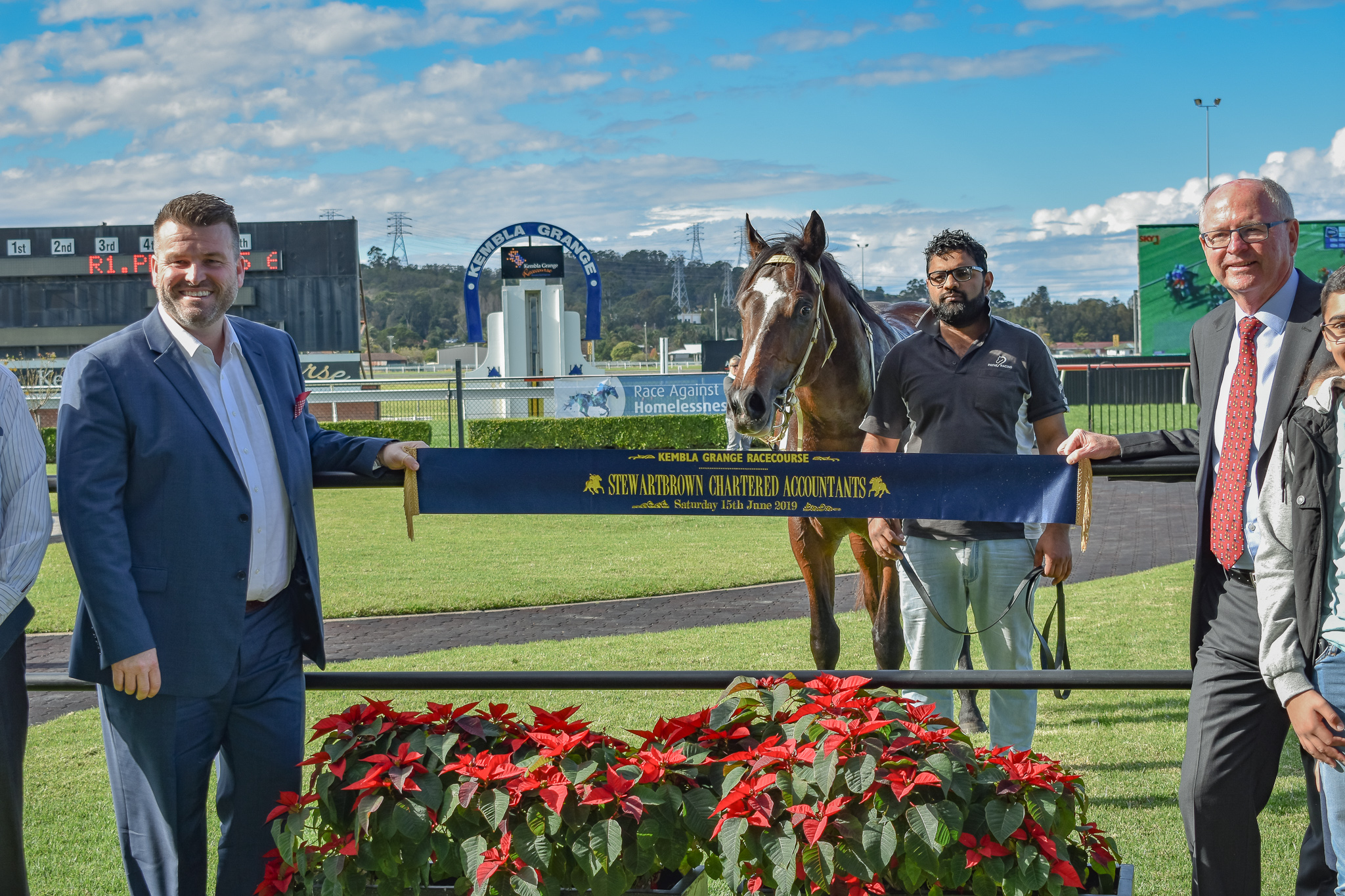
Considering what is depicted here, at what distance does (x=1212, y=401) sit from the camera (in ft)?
8.92

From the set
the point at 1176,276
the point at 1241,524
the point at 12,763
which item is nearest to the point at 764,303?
the point at 1241,524

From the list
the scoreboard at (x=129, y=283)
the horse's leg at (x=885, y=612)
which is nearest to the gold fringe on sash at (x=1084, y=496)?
the horse's leg at (x=885, y=612)

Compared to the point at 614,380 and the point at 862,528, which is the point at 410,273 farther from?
the point at 862,528

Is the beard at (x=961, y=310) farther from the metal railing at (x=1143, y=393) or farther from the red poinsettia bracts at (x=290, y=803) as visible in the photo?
the metal railing at (x=1143, y=393)

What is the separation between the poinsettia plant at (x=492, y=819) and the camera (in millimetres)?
2328

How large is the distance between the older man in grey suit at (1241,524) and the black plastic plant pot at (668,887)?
407 millimetres

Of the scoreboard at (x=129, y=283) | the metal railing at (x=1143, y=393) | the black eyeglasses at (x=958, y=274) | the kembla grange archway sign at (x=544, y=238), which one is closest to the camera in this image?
the black eyeglasses at (x=958, y=274)

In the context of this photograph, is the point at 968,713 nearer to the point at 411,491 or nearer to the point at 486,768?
the point at 411,491

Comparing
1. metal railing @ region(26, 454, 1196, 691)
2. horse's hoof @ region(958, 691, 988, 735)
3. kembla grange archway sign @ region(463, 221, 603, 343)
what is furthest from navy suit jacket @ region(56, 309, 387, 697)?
kembla grange archway sign @ region(463, 221, 603, 343)

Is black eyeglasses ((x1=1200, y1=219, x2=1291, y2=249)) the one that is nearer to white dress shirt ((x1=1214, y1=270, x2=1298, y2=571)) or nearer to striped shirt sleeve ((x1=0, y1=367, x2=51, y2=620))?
white dress shirt ((x1=1214, y1=270, x2=1298, y2=571))

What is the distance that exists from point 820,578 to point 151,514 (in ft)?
10.1

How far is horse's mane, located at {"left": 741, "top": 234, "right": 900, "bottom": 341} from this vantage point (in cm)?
451

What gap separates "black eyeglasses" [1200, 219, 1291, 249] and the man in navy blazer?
234cm

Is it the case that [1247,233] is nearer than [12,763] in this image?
Yes
